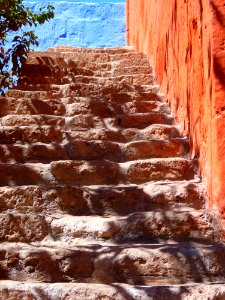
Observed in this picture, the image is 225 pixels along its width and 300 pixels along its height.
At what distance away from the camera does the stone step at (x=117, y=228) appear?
3.30 meters

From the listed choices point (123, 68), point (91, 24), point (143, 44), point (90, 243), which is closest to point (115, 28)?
point (91, 24)

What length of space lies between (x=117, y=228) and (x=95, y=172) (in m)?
0.67

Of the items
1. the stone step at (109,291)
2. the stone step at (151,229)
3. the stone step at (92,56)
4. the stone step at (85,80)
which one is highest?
the stone step at (92,56)

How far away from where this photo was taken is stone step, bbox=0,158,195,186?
12.8ft

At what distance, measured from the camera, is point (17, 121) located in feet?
15.6

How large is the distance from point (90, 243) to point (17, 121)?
176cm

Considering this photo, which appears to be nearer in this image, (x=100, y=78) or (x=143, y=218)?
(x=143, y=218)

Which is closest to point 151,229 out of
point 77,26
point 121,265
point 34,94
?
point 121,265

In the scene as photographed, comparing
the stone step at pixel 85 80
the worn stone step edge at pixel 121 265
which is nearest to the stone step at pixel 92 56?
the stone step at pixel 85 80

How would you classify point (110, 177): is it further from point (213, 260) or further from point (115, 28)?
point (115, 28)

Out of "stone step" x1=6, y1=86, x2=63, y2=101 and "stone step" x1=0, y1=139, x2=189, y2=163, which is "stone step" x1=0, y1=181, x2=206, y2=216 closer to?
"stone step" x1=0, y1=139, x2=189, y2=163

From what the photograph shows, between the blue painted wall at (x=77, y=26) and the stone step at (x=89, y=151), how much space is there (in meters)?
6.03

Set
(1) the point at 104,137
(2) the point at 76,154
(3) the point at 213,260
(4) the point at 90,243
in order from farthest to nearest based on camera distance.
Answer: (1) the point at 104,137 < (2) the point at 76,154 < (4) the point at 90,243 < (3) the point at 213,260

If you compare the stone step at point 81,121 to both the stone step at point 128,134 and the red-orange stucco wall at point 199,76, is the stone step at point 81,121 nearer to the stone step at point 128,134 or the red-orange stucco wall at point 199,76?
the stone step at point 128,134
